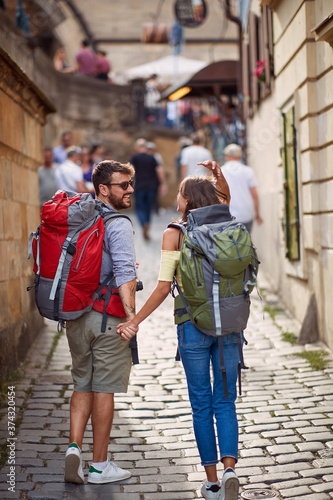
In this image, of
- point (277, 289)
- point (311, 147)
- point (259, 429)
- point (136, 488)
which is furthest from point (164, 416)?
point (277, 289)

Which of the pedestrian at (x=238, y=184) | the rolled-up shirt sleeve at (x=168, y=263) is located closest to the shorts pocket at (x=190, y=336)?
the rolled-up shirt sleeve at (x=168, y=263)

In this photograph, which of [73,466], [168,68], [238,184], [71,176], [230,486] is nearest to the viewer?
[230,486]

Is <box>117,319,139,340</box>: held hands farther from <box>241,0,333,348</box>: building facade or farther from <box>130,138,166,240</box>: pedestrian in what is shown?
<box>130,138,166,240</box>: pedestrian

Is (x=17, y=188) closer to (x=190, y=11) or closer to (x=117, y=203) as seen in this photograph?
(x=117, y=203)

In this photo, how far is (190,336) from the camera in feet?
12.7

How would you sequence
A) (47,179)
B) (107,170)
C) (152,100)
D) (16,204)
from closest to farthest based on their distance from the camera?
(107,170)
(16,204)
(47,179)
(152,100)

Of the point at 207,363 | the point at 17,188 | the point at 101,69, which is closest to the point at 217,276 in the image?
the point at 207,363

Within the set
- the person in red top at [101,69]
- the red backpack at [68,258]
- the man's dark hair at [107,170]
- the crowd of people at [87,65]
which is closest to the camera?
the red backpack at [68,258]

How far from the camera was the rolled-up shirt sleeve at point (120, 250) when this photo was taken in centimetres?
412

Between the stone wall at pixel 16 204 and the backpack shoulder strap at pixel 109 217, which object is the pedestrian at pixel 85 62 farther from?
the backpack shoulder strap at pixel 109 217

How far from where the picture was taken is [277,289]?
10227 millimetres

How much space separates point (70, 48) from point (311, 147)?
986 inches

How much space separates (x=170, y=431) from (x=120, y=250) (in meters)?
1.59

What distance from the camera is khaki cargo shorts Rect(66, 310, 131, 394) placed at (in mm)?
4156
